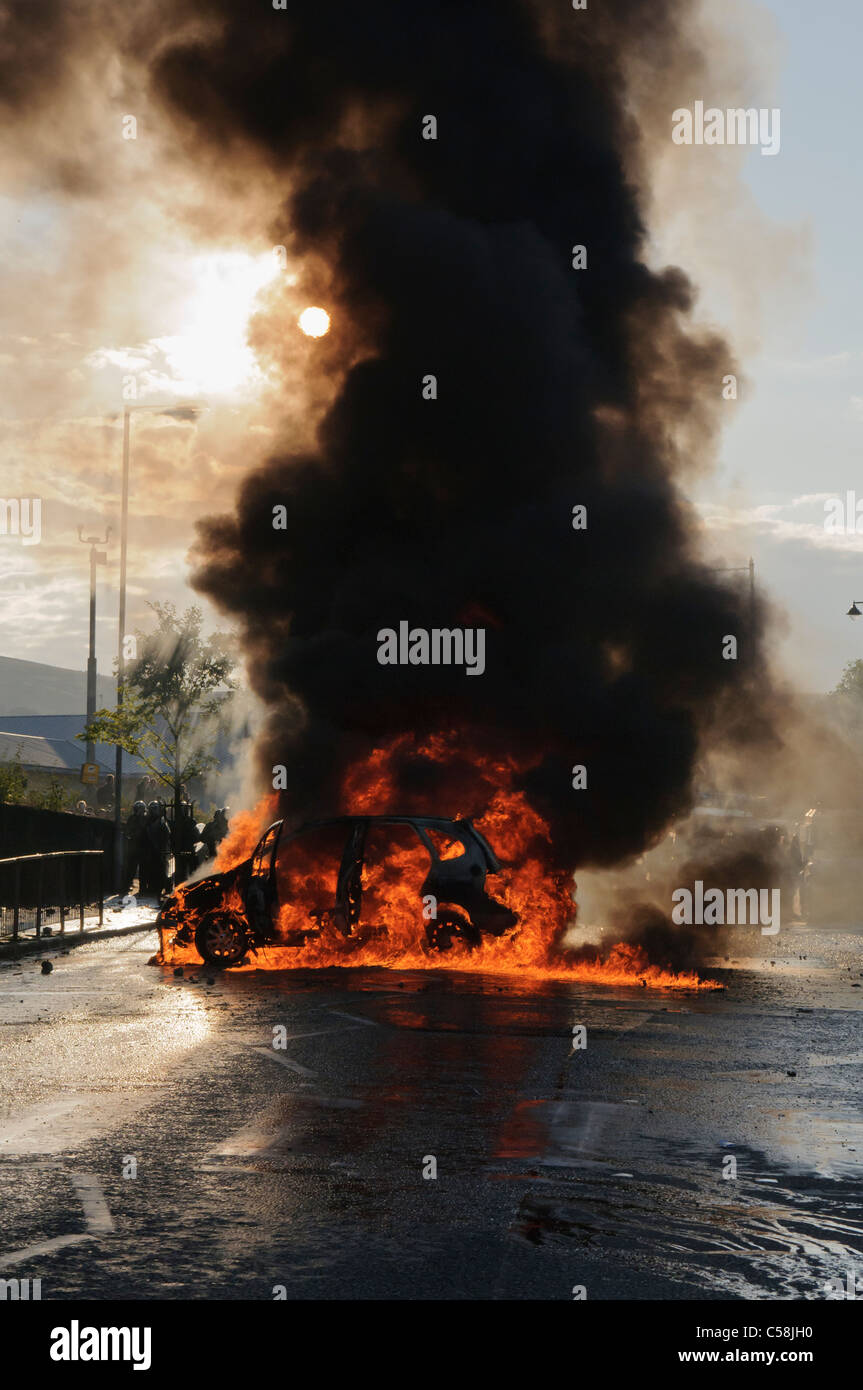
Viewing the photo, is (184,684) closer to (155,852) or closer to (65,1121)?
(155,852)

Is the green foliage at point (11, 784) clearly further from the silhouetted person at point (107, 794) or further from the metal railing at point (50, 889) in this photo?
the metal railing at point (50, 889)

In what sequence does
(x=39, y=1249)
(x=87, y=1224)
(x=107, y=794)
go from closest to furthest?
(x=39, y=1249) → (x=87, y=1224) → (x=107, y=794)

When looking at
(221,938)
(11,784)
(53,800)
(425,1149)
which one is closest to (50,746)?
(53,800)

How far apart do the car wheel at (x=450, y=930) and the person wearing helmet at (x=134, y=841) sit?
15157mm

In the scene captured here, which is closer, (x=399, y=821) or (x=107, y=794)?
(x=399, y=821)

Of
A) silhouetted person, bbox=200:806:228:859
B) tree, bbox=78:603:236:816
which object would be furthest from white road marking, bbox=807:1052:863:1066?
tree, bbox=78:603:236:816

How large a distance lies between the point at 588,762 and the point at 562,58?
11.9 metres

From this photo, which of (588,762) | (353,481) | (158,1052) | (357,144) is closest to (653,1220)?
(158,1052)

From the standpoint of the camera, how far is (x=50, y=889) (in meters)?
21.9

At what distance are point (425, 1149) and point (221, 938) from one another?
9309mm

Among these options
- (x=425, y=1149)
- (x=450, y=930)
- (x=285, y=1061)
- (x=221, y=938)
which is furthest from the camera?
(x=450, y=930)

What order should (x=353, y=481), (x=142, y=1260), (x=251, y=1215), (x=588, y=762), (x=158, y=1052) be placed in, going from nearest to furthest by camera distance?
(x=142, y=1260)
(x=251, y=1215)
(x=158, y=1052)
(x=588, y=762)
(x=353, y=481)
